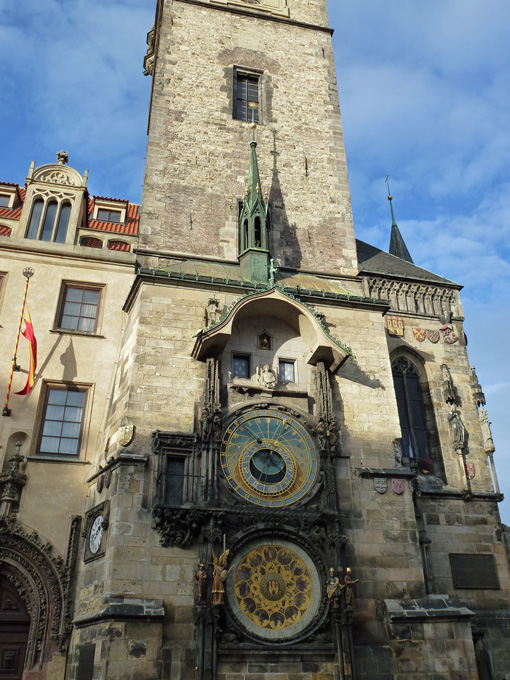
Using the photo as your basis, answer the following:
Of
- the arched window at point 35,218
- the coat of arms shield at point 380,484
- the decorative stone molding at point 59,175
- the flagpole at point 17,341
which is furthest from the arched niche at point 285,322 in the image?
the decorative stone molding at point 59,175

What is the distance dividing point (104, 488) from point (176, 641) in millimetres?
2765

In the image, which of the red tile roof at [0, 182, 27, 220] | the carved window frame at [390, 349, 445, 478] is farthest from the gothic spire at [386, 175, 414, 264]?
the red tile roof at [0, 182, 27, 220]

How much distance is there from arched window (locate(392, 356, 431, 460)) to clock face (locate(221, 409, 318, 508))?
152 inches

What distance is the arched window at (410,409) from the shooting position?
14.2 m

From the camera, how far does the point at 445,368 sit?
14.9 m

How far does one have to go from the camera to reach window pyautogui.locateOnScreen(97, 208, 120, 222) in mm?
17469

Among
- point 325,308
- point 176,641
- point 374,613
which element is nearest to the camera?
point 176,641

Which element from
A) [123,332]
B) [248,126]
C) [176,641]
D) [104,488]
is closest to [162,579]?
[176,641]

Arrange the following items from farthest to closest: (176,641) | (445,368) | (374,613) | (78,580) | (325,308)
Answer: (445,368), (325,308), (78,580), (374,613), (176,641)

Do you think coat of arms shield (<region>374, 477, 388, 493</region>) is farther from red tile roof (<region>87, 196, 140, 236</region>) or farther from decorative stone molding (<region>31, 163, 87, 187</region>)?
decorative stone molding (<region>31, 163, 87, 187</region>)

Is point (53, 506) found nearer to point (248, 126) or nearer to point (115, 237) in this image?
point (115, 237)

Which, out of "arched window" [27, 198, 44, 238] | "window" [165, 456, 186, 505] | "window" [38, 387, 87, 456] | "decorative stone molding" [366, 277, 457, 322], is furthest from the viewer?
"decorative stone molding" [366, 277, 457, 322]

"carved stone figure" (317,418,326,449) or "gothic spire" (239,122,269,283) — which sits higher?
"gothic spire" (239,122,269,283)

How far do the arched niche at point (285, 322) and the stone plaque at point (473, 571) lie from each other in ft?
15.2
